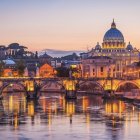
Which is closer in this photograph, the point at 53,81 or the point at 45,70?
the point at 53,81

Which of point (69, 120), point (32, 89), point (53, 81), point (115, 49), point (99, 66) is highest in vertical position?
point (115, 49)

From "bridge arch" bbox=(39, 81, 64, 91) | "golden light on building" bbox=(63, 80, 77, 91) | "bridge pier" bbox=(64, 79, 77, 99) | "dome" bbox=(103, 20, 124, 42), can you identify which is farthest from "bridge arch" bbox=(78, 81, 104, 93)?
"dome" bbox=(103, 20, 124, 42)

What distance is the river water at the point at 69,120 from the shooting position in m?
36.2

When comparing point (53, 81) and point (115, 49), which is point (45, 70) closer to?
point (115, 49)

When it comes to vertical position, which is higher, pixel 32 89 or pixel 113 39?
pixel 113 39

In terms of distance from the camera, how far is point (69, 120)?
42625mm

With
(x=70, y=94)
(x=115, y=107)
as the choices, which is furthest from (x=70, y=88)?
(x=115, y=107)

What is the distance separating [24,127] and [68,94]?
23111mm

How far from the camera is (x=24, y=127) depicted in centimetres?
3922

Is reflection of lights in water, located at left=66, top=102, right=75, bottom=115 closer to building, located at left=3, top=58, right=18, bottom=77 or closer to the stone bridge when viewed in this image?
the stone bridge

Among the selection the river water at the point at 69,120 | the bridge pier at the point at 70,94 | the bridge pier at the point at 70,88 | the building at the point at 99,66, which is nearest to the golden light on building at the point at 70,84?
the bridge pier at the point at 70,88

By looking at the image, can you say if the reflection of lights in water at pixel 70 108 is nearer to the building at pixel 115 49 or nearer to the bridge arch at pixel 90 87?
the bridge arch at pixel 90 87

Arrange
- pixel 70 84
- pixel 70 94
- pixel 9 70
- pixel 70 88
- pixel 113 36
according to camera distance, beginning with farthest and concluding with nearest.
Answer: pixel 113 36
pixel 9 70
pixel 70 84
pixel 70 88
pixel 70 94

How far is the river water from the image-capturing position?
36188 millimetres
